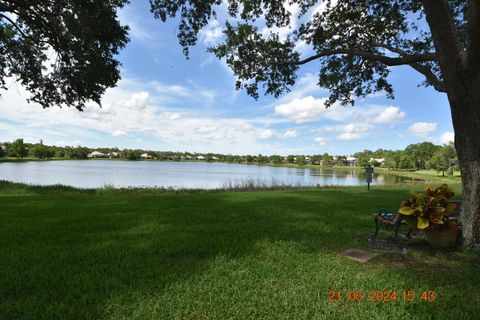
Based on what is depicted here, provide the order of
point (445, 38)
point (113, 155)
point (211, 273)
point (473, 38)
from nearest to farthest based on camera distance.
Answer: point (211, 273) → point (473, 38) → point (445, 38) → point (113, 155)

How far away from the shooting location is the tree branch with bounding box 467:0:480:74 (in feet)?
12.1

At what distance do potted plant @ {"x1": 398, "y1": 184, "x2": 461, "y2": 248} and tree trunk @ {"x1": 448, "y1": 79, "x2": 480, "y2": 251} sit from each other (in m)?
0.18

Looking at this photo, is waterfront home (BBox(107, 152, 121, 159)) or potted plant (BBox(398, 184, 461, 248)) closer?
potted plant (BBox(398, 184, 461, 248))

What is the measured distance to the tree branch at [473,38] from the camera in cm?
367

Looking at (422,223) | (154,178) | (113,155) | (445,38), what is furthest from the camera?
(113,155)

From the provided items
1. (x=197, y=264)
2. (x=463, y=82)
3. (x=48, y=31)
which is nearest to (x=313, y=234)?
(x=197, y=264)

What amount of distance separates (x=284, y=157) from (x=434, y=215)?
15642cm

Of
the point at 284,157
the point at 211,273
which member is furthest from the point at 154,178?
the point at 284,157

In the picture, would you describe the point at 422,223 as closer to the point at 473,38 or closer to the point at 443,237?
the point at 443,237

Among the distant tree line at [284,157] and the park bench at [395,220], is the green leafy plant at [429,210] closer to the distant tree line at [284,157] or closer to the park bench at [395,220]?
the park bench at [395,220]

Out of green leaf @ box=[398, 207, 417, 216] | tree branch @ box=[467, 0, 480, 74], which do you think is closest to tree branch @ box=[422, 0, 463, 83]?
tree branch @ box=[467, 0, 480, 74]

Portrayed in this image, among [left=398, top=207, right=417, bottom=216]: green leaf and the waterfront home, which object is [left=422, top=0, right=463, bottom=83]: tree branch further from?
the waterfront home

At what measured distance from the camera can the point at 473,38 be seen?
378 cm

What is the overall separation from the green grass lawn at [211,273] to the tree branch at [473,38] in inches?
112
